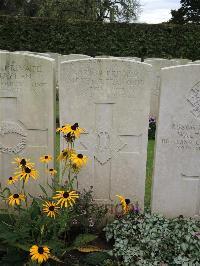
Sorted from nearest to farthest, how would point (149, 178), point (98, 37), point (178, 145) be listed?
1. point (178, 145)
2. point (149, 178)
3. point (98, 37)

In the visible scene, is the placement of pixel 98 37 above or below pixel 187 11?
below

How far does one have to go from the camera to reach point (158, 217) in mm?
3938

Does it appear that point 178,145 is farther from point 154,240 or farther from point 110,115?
point 154,240

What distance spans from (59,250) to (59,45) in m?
11.9

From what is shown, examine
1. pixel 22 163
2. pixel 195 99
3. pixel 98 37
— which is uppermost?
pixel 98 37

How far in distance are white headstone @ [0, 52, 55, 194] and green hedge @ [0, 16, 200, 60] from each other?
1054 cm

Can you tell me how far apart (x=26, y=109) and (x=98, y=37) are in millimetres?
10670

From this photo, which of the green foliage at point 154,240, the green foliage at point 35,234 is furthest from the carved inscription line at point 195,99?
the green foliage at point 35,234

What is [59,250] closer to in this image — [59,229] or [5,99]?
[59,229]

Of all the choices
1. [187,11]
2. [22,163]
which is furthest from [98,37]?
[187,11]

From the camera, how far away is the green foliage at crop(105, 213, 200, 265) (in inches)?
138

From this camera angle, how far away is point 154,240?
3.63m

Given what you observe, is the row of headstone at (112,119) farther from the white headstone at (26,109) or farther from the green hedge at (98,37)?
the green hedge at (98,37)

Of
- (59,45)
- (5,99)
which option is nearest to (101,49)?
(59,45)
